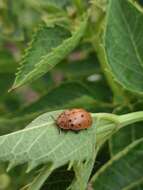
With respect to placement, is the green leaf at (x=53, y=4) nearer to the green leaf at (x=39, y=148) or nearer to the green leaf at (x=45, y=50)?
the green leaf at (x=45, y=50)

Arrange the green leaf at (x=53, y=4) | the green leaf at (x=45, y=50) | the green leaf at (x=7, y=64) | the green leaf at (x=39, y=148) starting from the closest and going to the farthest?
1. the green leaf at (x=39, y=148)
2. the green leaf at (x=45, y=50)
3. the green leaf at (x=53, y=4)
4. the green leaf at (x=7, y=64)

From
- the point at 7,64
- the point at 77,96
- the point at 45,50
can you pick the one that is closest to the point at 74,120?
the point at 45,50

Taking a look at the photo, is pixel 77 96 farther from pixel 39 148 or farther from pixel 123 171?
pixel 39 148

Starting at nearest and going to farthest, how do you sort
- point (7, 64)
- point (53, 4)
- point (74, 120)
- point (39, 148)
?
point (39, 148)
point (74, 120)
point (53, 4)
point (7, 64)

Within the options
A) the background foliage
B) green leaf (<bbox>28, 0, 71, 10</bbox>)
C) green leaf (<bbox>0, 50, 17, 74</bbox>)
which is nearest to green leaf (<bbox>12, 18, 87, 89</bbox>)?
the background foliage

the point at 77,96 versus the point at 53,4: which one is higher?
the point at 53,4

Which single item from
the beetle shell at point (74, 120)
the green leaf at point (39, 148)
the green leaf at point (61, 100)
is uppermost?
the green leaf at point (39, 148)

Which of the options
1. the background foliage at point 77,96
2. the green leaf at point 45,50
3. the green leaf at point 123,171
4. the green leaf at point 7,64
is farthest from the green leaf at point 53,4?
the green leaf at point 123,171

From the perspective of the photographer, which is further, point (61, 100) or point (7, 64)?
point (7, 64)
